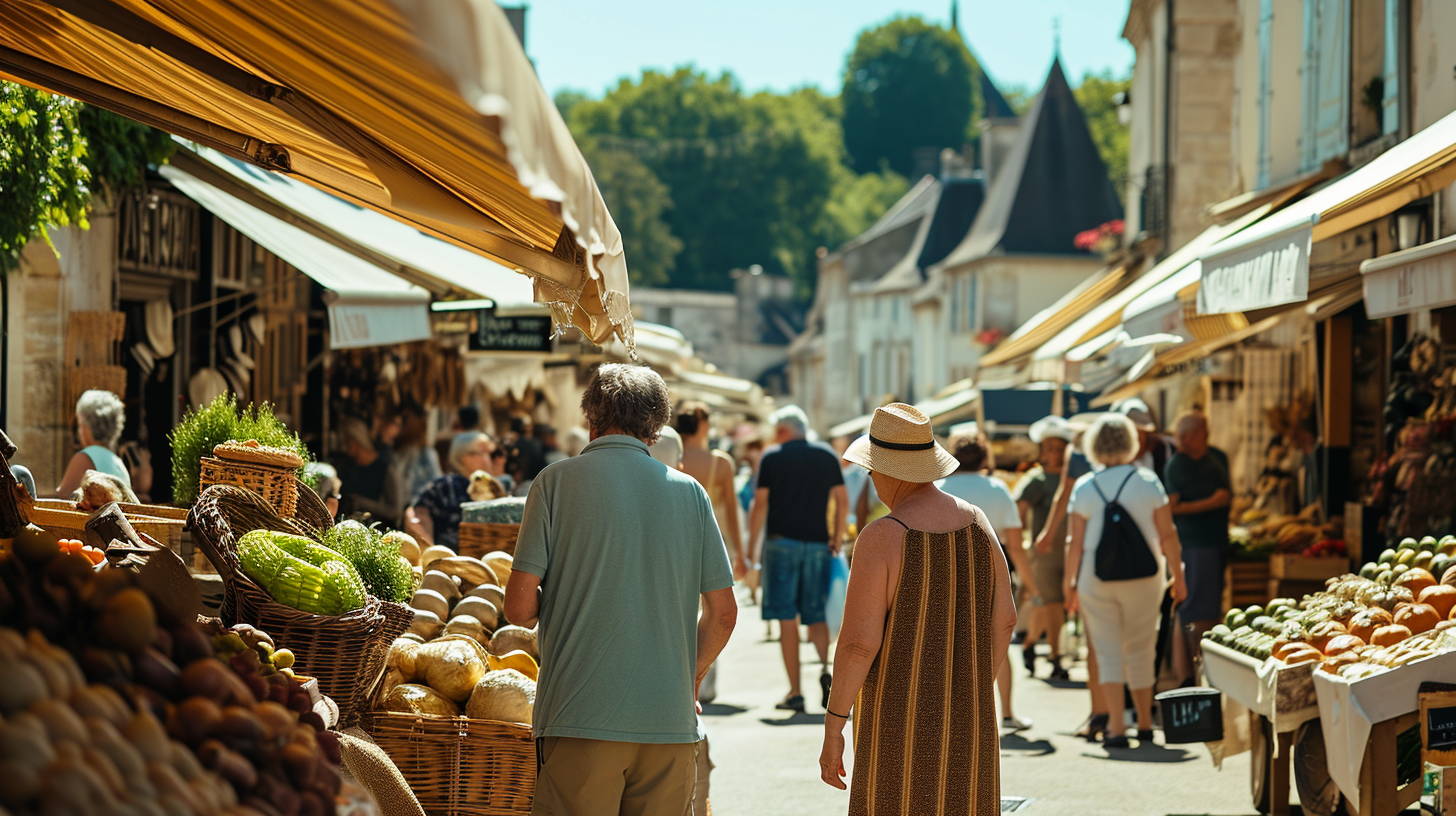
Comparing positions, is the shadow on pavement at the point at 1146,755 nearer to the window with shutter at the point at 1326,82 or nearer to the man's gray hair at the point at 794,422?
the man's gray hair at the point at 794,422

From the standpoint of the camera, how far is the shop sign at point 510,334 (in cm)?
1202

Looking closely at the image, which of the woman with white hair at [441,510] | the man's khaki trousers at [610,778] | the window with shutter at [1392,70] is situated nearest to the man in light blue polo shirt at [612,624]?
the man's khaki trousers at [610,778]

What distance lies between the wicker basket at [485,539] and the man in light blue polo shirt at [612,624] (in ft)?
10.1

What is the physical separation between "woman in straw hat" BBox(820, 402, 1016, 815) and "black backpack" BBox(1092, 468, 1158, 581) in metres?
3.95

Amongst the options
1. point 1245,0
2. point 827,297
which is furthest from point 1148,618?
point 827,297

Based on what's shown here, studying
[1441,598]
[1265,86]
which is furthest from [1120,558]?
[1265,86]

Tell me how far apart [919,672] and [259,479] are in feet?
8.58

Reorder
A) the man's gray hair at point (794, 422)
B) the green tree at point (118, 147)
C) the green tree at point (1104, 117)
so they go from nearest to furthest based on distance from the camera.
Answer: the green tree at point (118, 147) < the man's gray hair at point (794, 422) < the green tree at point (1104, 117)

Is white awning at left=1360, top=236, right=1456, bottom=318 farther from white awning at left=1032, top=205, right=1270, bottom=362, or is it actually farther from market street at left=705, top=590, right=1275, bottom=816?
white awning at left=1032, top=205, right=1270, bottom=362

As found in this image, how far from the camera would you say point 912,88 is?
85688 mm

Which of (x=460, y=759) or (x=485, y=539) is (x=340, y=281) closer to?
(x=485, y=539)

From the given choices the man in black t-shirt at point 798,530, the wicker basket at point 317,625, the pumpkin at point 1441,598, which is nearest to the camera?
the wicker basket at point 317,625

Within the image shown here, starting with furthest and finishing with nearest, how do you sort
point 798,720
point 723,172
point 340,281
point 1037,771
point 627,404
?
point 723,172 → point 798,720 → point 340,281 → point 1037,771 → point 627,404

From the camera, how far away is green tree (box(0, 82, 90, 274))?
679 cm
